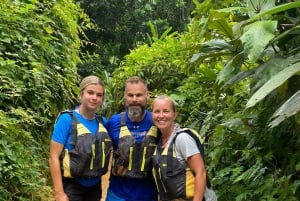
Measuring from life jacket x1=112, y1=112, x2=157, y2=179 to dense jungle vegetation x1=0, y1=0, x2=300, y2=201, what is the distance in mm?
640

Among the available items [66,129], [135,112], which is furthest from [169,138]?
[66,129]

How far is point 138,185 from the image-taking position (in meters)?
3.46

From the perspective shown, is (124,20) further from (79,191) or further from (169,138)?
(169,138)

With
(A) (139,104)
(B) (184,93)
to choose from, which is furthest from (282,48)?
(B) (184,93)

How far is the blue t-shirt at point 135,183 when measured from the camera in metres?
3.44

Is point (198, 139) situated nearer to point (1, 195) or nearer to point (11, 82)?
point (1, 195)

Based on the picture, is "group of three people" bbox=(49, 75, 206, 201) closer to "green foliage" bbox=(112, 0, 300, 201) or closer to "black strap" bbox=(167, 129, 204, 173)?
"black strap" bbox=(167, 129, 204, 173)

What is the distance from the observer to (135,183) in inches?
136

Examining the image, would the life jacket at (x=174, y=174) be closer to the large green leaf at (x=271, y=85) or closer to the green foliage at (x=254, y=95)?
the green foliage at (x=254, y=95)

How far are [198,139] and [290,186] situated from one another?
671 millimetres

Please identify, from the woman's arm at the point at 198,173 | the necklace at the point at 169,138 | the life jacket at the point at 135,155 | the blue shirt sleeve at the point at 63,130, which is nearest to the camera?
the woman's arm at the point at 198,173

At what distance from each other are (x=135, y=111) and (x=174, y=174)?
24.2 inches

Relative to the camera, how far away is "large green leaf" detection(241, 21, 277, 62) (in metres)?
2.33

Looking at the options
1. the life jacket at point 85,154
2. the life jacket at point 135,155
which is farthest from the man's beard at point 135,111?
the life jacket at point 85,154
